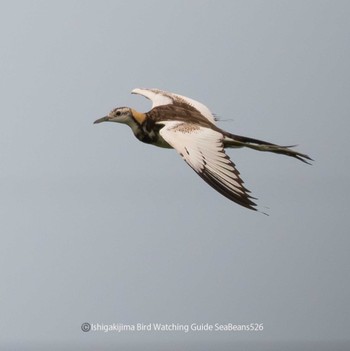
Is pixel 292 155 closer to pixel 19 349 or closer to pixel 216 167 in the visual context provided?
pixel 216 167

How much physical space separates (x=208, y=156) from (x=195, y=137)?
517mm

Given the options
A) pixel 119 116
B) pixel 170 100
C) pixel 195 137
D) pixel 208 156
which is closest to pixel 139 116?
pixel 119 116

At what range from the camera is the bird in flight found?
10.5 metres

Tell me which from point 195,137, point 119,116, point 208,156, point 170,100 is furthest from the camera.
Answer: point 170,100

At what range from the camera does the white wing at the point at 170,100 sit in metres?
13.4

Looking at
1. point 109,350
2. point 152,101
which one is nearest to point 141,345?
point 109,350

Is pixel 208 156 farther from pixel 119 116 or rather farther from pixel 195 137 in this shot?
pixel 119 116

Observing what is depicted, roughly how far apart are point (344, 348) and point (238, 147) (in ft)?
140

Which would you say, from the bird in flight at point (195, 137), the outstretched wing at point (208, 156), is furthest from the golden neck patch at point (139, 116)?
the outstretched wing at point (208, 156)

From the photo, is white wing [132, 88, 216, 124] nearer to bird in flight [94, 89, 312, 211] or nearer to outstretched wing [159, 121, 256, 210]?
bird in flight [94, 89, 312, 211]

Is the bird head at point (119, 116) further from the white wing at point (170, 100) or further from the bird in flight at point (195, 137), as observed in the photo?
the white wing at point (170, 100)

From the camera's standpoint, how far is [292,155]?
11938 mm

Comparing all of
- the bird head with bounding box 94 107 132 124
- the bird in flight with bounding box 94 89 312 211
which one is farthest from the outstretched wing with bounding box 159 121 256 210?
the bird head with bounding box 94 107 132 124

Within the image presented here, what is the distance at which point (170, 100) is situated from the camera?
13.5 meters
